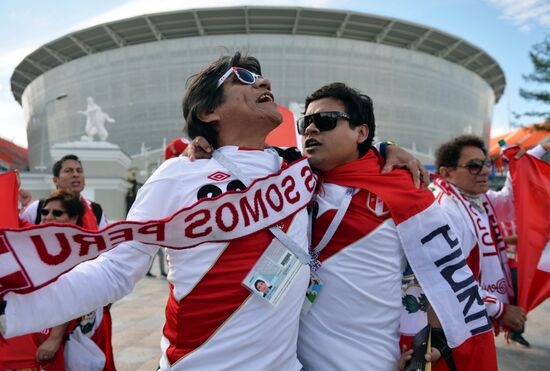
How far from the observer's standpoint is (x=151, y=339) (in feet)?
17.8

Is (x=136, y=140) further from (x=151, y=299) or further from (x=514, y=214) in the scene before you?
(x=514, y=214)

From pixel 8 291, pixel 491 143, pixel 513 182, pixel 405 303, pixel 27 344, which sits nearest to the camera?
pixel 8 291

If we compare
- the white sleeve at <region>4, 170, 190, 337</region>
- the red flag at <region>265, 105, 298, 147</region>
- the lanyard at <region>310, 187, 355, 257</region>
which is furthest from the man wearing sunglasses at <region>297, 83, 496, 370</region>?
the red flag at <region>265, 105, 298, 147</region>

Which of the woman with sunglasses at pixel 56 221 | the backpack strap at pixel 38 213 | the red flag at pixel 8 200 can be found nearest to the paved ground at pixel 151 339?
the woman with sunglasses at pixel 56 221

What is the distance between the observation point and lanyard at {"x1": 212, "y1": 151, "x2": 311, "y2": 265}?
176cm

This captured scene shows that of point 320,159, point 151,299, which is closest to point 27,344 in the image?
point 320,159

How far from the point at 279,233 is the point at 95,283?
26.5 inches

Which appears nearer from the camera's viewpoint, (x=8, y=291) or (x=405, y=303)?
(x=8, y=291)

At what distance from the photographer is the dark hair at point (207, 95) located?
1967 millimetres

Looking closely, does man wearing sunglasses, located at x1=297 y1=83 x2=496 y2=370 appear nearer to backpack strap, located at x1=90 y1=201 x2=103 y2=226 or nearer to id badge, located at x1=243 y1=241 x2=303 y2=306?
id badge, located at x1=243 y1=241 x2=303 y2=306

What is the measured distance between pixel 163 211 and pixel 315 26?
126 ft

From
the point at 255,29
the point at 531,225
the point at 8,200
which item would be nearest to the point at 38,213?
the point at 8,200

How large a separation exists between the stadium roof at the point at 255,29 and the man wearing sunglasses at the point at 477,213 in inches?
1373

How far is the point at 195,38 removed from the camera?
37.4m
